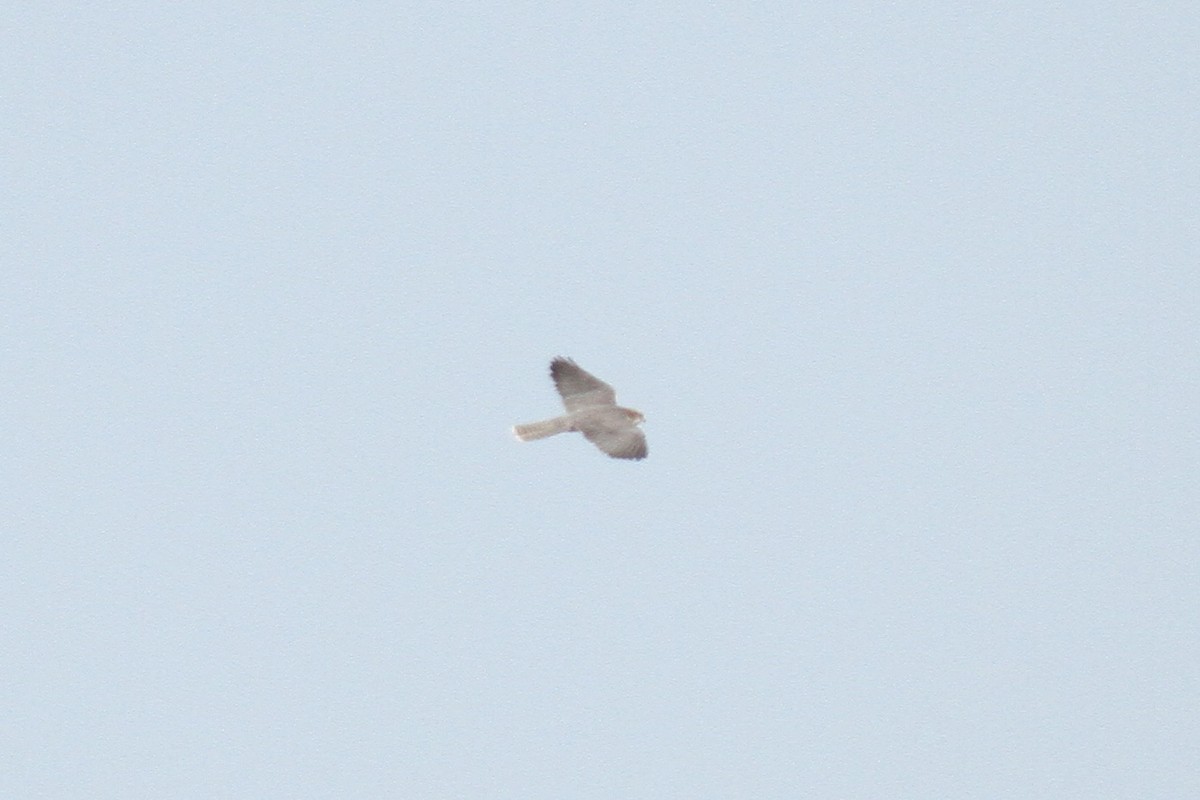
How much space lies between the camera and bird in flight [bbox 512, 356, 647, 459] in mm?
27641

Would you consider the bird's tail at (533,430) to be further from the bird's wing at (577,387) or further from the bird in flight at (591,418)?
the bird's wing at (577,387)

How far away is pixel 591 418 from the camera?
91.9 feet

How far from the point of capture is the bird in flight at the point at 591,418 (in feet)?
90.7

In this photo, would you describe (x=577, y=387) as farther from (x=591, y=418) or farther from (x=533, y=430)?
(x=533, y=430)

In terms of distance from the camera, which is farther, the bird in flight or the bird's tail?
the bird's tail

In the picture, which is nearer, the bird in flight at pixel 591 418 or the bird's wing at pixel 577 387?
the bird in flight at pixel 591 418

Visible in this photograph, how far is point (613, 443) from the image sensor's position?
2766 centimetres

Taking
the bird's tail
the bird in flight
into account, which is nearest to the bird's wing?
the bird in flight

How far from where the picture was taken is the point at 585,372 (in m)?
28.5

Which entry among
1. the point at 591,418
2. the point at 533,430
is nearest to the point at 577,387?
the point at 591,418

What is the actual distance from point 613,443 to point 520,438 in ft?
4.82

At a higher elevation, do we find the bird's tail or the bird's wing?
the bird's wing

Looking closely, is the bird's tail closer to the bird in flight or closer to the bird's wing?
the bird in flight

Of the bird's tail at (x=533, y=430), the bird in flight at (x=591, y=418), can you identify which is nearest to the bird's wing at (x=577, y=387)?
the bird in flight at (x=591, y=418)
